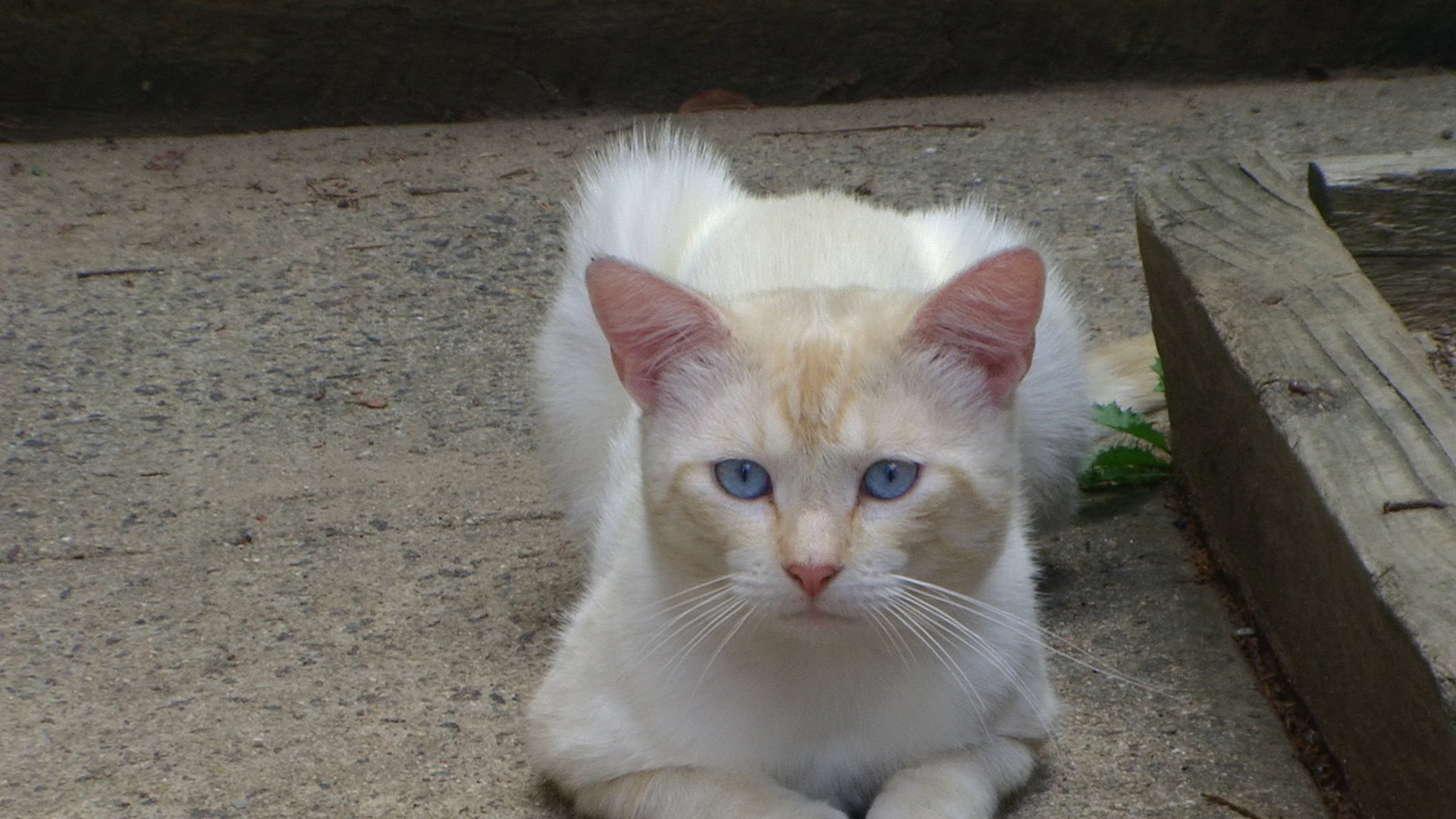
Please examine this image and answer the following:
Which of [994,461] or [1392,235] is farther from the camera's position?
[1392,235]

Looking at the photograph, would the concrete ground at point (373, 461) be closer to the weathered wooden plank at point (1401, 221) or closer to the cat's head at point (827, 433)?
the cat's head at point (827, 433)

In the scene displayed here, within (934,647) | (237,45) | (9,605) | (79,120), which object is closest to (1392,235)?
(934,647)

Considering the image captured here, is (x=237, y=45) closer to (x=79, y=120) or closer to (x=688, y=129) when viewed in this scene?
(x=79, y=120)

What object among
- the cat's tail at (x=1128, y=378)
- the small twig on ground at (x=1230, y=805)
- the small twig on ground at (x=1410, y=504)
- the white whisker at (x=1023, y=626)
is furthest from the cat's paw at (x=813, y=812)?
the cat's tail at (x=1128, y=378)

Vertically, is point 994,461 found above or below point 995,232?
below

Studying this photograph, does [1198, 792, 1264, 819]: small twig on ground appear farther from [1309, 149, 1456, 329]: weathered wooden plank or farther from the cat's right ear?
[1309, 149, 1456, 329]: weathered wooden plank

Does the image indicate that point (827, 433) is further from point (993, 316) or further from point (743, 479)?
point (993, 316)

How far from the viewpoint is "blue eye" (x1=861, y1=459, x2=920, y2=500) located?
2.04 m

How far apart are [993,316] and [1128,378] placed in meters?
1.69

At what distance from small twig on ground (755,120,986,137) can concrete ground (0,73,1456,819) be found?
0.06 ft

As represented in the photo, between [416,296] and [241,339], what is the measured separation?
572mm

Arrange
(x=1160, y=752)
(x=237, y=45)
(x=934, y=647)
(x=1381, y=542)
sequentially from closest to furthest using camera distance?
(x=1381, y=542) < (x=934, y=647) < (x=1160, y=752) < (x=237, y=45)

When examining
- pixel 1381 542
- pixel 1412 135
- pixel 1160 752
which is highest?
pixel 1412 135

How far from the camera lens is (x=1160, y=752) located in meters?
2.53
